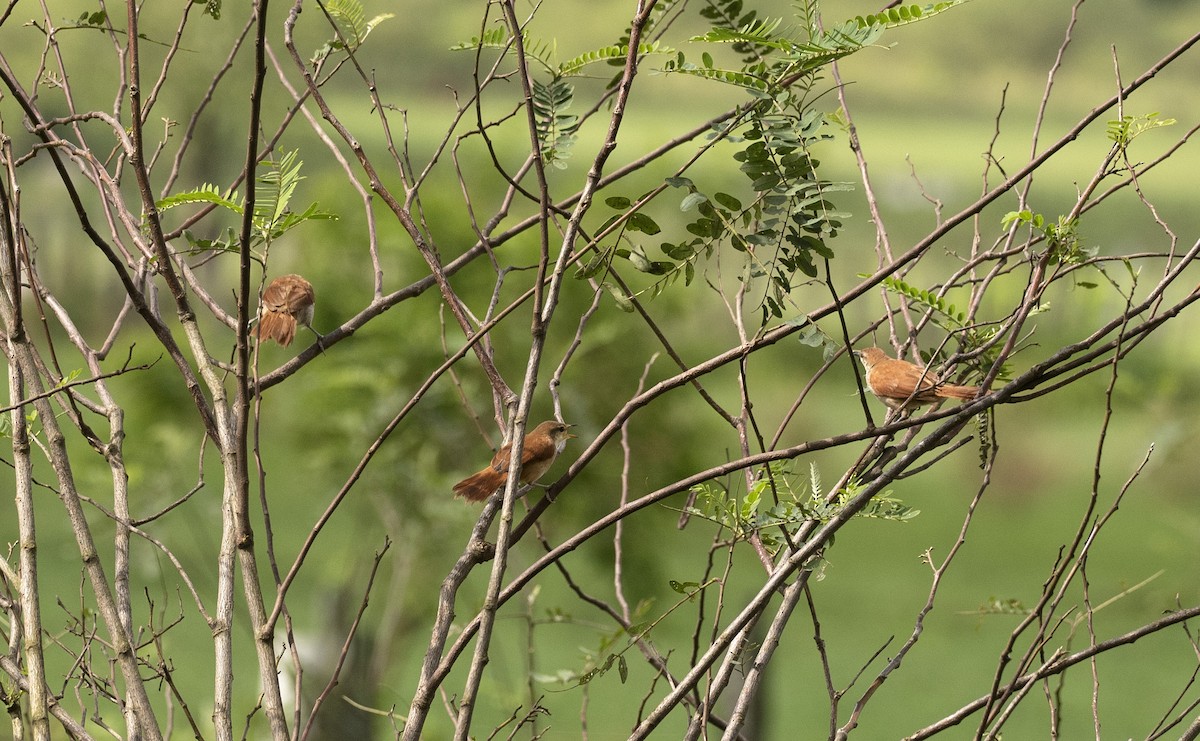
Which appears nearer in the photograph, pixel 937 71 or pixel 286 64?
pixel 286 64

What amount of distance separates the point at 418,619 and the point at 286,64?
4.58 meters

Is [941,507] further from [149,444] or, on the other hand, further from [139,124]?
[139,124]

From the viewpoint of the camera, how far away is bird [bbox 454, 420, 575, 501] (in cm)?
198

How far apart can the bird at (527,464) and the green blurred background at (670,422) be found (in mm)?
1198

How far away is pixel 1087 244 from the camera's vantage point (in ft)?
4.06

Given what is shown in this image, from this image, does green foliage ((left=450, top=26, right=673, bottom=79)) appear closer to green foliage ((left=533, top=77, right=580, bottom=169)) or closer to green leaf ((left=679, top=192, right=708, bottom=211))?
green foliage ((left=533, top=77, right=580, bottom=169))

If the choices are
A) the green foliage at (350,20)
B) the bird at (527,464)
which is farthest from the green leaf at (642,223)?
the bird at (527,464)

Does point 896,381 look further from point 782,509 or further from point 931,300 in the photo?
point 782,509

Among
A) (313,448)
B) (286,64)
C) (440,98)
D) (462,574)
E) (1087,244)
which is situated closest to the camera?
(462,574)

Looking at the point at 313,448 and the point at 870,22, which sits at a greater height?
the point at 313,448

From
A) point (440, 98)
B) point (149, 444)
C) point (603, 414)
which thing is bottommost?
point (603, 414)

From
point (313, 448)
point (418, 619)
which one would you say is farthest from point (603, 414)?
point (418, 619)

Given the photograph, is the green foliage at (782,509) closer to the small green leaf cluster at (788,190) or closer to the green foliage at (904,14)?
the small green leaf cluster at (788,190)

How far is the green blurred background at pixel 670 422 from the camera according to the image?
6285 mm
